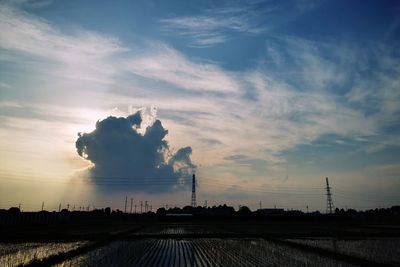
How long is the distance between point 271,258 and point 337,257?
376cm

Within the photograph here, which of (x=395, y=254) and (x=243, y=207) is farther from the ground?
(x=243, y=207)

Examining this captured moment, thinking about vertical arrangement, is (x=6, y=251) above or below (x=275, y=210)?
below

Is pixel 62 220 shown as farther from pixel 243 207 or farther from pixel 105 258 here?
pixel 243 207

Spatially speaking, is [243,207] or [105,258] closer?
[105,258]

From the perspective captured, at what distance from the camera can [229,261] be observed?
61.7 ft

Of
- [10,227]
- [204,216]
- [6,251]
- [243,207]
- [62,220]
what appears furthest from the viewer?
[243,207]

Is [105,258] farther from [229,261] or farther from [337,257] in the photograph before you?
[337,257]

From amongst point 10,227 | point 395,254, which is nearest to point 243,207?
point 10,227

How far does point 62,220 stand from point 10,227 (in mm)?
24185

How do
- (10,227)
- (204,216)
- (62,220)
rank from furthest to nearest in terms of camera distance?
(204,216), (62,220), (10,227)

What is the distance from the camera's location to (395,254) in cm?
2111

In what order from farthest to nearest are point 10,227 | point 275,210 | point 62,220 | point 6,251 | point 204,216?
point 275,210 < point 204,216 < point 62,220 < point 10,227 < point 6,251

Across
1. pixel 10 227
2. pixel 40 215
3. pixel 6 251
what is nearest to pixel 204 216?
pixel 40 215

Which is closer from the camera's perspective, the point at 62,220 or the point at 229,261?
the point at 229,261
